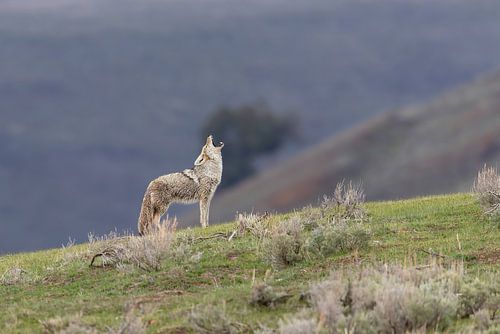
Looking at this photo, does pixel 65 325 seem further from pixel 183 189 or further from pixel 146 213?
pixel 183 189

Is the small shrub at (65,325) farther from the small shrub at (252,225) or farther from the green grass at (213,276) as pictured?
the small shrub at (252,225)

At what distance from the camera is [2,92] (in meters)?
140

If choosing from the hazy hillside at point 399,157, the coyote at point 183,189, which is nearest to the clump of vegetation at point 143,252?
the coyote at point 183,189

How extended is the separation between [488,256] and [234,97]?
131 m

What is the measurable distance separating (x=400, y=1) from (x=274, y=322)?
592 ft

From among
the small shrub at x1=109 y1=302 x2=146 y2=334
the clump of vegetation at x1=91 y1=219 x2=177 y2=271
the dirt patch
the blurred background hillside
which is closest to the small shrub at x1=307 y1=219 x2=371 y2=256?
the dirt patch

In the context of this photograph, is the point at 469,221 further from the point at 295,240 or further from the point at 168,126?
the point at 168,126

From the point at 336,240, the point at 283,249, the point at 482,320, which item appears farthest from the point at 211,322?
the point at 336,240

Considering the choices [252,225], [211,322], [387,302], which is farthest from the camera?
[252,225]

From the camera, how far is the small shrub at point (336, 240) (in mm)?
14242

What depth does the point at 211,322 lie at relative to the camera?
415 inches

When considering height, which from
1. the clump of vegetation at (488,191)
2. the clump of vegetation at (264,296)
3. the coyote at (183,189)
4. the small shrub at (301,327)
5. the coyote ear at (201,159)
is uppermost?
the coyote ear at (201,159)

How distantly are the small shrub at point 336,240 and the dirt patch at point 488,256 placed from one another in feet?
5.07

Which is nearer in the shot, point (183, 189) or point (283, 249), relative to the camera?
point (283, 249)
